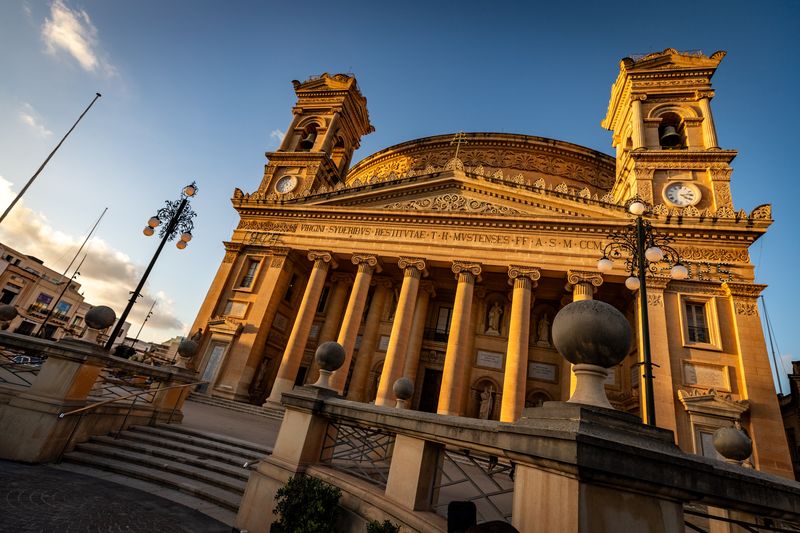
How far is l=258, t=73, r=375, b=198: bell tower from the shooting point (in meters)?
25.9

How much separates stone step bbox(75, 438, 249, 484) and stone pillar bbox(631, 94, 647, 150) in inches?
947

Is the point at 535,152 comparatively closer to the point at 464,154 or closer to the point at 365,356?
the point at 464,154

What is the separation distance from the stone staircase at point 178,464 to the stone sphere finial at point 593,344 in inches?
226

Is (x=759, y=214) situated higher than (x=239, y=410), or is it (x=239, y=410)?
(x=759, y=214)

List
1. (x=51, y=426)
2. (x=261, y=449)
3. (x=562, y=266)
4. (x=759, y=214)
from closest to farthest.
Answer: (x=51, y=426), (x=261, y=449), (x=759, y=214), (x=562, y=266)

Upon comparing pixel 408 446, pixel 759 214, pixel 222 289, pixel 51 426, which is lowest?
pixel 51 426

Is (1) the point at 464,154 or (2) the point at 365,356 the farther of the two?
(1) the point at 464,154

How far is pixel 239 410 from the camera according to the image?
17.4m

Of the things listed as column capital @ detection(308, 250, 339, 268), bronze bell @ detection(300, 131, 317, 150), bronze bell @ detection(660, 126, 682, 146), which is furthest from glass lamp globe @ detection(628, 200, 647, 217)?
bronze bell @ detection(300, 131, 317, 150)

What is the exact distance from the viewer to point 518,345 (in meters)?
16.5

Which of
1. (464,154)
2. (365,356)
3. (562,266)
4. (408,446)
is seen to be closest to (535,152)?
(464,154)

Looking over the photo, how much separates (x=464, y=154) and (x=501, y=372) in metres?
17.2

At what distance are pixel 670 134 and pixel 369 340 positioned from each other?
833 inches

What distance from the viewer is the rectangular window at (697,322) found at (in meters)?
15.9
